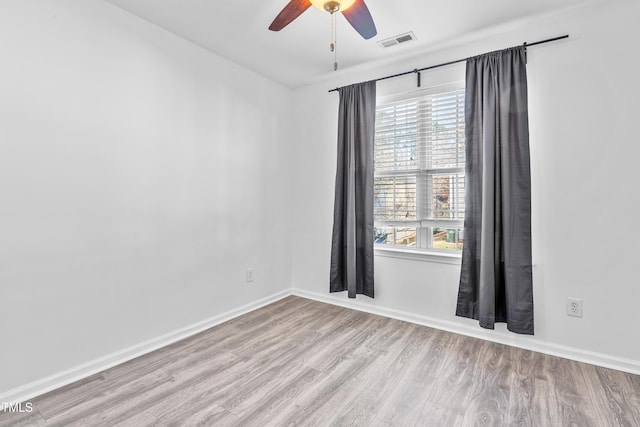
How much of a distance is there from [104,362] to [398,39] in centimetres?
342

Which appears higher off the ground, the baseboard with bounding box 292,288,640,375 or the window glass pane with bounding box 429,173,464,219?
the window glass pane with bounding box 429,173,464,219

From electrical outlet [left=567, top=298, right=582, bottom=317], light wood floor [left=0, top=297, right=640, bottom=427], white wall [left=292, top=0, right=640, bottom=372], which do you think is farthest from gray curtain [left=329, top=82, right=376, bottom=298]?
electrical outlet [left=567, top=298, right=582, bottom=317]

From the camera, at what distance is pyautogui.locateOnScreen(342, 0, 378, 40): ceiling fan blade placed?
1738 mm

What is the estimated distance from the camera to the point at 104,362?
218 centimetres

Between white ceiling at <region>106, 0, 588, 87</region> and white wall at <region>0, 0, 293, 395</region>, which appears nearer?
white wall at <region>0, 0, 293, 395</region>

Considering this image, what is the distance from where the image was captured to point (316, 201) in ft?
12.4

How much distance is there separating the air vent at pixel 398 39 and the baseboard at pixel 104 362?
2.93 metres

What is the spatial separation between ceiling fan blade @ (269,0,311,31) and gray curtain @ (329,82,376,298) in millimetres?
1464

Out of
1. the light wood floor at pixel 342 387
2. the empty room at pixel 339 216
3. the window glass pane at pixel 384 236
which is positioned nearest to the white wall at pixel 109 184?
the empty room at pixel 339 216

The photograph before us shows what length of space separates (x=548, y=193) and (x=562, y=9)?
53.4 inches

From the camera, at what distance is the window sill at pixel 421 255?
2.86 meters

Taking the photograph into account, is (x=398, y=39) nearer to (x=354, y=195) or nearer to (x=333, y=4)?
(x=333, y=4)

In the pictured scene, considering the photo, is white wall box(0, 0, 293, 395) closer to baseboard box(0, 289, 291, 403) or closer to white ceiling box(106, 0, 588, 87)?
baseboard box(0, 289, 291, 403)

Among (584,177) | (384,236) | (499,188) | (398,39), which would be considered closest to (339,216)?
(384,236)
